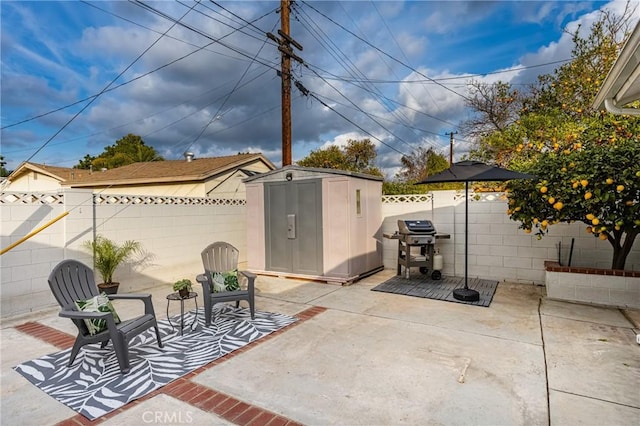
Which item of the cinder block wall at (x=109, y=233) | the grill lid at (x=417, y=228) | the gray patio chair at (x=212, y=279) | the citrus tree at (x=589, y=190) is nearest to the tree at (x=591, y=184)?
the citrus tree at (x=589, y=190)

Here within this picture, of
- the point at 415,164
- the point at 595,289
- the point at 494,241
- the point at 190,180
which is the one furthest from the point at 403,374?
the point at 415,164

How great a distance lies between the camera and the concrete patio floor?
2262mm

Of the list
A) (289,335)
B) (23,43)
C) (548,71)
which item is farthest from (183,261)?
(548,71)

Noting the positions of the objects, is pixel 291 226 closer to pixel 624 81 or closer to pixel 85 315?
pixel 85 315

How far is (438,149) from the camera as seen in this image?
73.8ft

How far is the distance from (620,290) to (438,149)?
19.0 metres

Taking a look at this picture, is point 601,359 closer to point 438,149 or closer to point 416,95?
point 416,95

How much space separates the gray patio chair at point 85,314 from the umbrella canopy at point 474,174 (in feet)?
13.7

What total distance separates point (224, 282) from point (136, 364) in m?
1.49

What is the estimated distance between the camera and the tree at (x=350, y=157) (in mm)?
21141

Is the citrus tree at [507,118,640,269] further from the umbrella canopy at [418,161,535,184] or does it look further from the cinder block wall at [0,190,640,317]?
the cinder block wall at [0,190,640,317]

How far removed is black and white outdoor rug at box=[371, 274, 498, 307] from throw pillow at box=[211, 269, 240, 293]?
2.62m

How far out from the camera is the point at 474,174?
181 inches

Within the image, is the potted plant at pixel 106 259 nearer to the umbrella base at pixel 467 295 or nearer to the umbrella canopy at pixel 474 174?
the umbrella canopy at pixel 474 174
